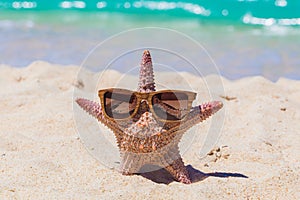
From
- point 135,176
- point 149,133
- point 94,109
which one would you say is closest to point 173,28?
point 94,109

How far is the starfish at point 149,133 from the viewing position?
3.15 metres

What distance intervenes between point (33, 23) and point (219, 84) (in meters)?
8.97

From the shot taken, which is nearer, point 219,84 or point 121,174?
point 121,174

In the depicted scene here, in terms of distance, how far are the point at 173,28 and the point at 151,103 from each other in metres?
10.8

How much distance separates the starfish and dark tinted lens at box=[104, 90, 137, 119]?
0.14 ft

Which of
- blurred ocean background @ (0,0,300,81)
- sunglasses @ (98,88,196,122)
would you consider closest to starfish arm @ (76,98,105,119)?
sunglasses @ (98,88,196,122)

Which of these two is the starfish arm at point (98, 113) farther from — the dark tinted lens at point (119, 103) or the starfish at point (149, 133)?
the dark tinted lens at point (119, 103)

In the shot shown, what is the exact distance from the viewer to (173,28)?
Answer: 13648mm

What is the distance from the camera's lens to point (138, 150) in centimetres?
320

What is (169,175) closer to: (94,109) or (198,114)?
(198,114)

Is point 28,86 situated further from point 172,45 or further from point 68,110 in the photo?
point 172,45

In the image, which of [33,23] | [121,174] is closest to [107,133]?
[121,174]

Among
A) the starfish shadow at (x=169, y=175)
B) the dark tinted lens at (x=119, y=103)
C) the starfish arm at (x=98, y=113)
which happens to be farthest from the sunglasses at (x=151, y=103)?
the starfish shadow at (x=169, y=175)

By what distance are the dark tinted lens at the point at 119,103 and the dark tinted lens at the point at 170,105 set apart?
0.17 meters
